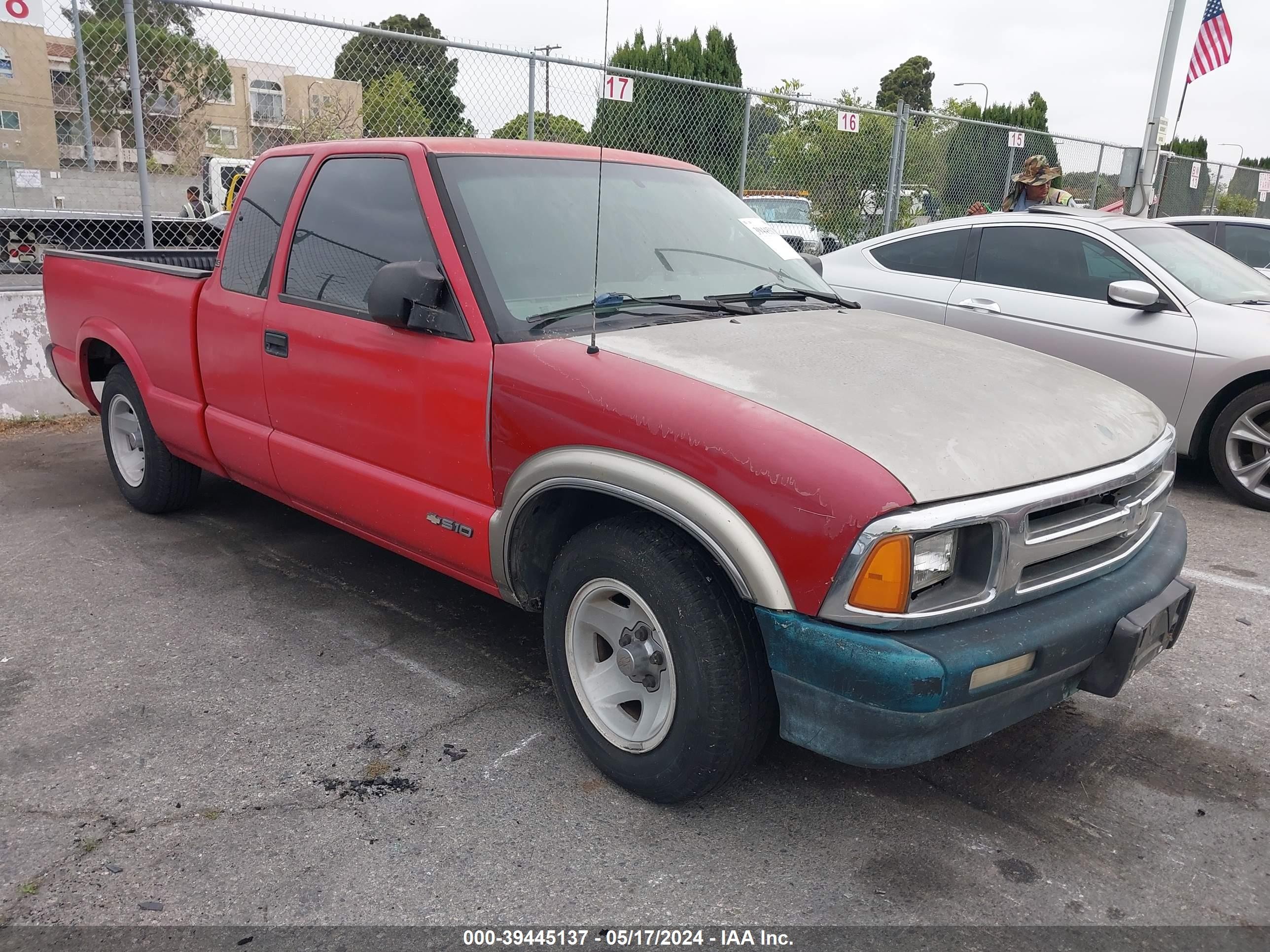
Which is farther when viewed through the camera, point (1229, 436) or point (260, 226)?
point (1229, 436)

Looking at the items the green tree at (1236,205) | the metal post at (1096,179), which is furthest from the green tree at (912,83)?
the metal post at (1096,179)

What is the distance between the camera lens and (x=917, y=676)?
2.29 meters

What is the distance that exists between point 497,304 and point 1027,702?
1.96m

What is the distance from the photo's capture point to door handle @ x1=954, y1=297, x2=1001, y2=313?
659 centimetres

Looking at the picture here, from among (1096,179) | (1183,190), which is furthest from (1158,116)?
(1183,190)

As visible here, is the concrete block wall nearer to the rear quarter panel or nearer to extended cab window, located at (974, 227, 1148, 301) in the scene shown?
the rear quarter panel

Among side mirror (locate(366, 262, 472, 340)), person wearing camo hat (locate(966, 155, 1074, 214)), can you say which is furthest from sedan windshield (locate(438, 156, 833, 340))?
person wearing camo hat (locate(966, 155, 1074, 214))

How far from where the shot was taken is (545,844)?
2.68m

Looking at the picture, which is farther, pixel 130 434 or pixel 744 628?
pixel 130 434

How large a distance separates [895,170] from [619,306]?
8.77 meters

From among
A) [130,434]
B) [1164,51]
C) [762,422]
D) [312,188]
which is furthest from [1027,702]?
[1164,51]

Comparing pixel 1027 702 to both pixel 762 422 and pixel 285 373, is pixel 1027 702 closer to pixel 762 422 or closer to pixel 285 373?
pixel 762 422

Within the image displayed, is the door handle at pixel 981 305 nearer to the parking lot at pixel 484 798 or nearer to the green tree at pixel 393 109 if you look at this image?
the parking lot at pixel 484 798

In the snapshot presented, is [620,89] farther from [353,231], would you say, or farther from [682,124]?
[353,231]
